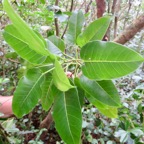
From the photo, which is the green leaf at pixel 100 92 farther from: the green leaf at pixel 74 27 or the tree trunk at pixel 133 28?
the tree trunk at pixel 133 28

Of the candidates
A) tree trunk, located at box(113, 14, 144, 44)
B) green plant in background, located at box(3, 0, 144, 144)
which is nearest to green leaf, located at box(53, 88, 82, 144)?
green plant in background, located at box(3, 0, 144, 144)

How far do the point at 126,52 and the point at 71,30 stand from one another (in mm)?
249

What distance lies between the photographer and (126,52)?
37 centimetres

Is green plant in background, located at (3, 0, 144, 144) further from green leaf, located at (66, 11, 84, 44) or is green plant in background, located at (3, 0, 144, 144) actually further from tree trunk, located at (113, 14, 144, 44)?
tree trunk, located at (113, 14, 144, 44)

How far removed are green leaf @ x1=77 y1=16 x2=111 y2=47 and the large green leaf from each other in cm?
9

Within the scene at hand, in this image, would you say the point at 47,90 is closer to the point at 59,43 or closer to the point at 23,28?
the point at 59,43

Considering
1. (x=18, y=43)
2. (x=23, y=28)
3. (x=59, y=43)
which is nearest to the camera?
(x=23, y=28)

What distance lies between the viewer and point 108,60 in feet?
1.28

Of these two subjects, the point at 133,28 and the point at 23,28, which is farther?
the point at 133,28

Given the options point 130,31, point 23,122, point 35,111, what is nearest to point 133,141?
point 130,31

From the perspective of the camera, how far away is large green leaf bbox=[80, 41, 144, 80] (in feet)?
1.21

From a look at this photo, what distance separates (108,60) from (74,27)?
0.23 meters

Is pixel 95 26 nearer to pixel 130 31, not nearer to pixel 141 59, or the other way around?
pixel 141 59

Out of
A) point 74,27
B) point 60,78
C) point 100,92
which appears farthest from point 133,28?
point 60,78
